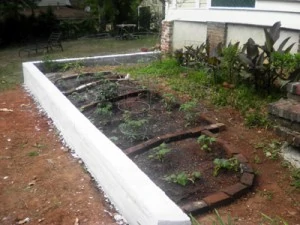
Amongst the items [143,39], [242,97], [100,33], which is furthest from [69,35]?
[242,97]

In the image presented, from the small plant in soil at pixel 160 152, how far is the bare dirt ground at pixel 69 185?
2.35 feet

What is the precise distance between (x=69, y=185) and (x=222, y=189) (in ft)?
5.36

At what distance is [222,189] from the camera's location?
327 centimetres

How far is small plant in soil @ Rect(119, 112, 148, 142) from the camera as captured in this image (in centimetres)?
445

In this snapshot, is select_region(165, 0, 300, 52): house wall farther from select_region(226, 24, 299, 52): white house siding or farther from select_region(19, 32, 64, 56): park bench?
select_region(19, 32, 64, 56): park bench

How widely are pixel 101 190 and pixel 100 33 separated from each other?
18572mm

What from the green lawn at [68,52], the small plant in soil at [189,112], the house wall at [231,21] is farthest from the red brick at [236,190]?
the green lawn at [68,52]

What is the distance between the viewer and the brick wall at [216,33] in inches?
311

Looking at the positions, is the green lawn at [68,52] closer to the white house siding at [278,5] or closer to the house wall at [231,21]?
the house wall at [231,21]

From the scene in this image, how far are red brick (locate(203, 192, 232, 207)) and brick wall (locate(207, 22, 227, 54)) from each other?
17.6ft

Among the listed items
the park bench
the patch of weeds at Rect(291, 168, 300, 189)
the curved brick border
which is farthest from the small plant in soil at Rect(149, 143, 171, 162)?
the park bench

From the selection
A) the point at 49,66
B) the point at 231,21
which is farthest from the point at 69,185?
the point at 49,66

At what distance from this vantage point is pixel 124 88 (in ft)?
22.1

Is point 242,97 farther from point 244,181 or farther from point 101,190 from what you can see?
point 101,190
